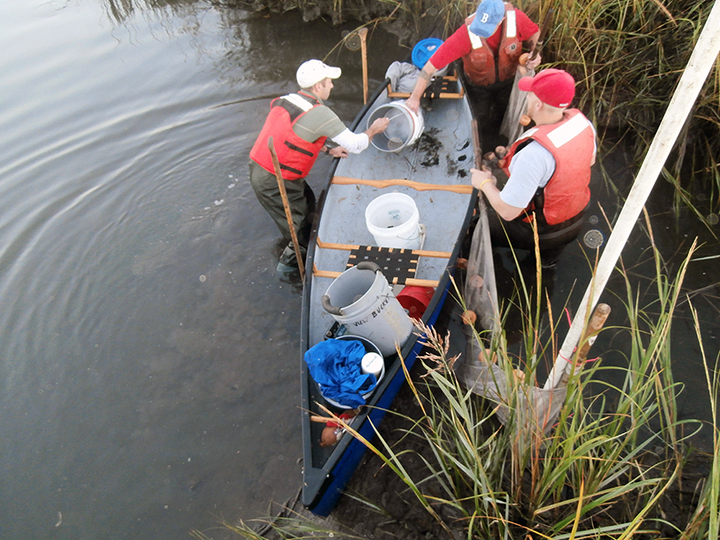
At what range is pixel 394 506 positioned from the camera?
2.92m

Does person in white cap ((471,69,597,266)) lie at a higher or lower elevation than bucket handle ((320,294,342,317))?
higher

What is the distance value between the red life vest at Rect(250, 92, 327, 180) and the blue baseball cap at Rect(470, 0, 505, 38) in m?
2.01

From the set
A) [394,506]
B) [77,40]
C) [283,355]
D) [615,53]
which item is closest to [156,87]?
[77,40]

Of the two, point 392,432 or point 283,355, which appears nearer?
point 392,432

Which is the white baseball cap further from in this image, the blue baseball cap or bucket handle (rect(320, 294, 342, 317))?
bucket handle (rect(320, 294, 342, 317))

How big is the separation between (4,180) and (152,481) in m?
5.19

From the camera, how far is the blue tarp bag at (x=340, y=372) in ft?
9.18

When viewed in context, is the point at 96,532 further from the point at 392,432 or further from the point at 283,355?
the point at 392,432

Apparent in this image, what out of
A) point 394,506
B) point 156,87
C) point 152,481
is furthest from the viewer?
point 156,87

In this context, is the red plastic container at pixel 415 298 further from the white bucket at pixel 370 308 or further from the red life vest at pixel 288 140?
the red life vest at pixel 288 140

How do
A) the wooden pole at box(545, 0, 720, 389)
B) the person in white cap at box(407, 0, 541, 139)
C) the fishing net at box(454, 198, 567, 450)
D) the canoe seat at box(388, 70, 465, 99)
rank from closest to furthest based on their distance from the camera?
the wooden pole at box(545, 0, 720, 389), the fishing net at box(454, 198, 567, 450), the person in white cap at box(407, 0, 541, 139), the canoe seat at box(388, 70, 465, 99)

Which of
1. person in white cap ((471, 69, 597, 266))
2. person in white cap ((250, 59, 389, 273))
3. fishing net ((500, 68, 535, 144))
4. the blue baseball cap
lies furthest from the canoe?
the blue baseball cap

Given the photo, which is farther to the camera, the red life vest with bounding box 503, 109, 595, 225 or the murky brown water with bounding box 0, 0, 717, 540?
the murky brown water with bounding box 0, 0, 717, 540

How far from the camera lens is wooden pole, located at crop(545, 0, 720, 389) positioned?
1404 mm
